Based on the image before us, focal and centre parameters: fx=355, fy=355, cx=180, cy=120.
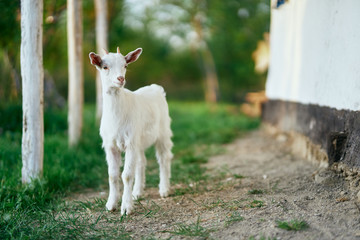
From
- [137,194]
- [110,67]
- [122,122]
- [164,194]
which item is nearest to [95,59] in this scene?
[110,67]

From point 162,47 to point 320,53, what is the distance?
17.8m

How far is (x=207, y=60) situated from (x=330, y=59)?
14818 mm

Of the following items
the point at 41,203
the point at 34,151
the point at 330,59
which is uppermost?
the point at 330,59

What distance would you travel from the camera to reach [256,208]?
3.82 meters

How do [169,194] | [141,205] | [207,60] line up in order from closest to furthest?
[141,205] → [169,194] → [207,60]

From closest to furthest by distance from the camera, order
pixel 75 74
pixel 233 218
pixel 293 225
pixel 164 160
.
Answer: pixel 293 225
pixel 233 218
pixel 164 160
pixel 75 74

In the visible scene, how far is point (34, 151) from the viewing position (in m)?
4.81

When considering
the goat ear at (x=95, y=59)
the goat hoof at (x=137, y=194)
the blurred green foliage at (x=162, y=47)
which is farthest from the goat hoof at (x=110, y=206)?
the blurred green foliage at (x=162, y=47)

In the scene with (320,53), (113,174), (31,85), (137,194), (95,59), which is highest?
(320,53)

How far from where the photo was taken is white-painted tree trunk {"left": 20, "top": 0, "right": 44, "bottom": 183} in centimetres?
471

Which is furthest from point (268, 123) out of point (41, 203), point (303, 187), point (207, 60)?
point (207, 60)

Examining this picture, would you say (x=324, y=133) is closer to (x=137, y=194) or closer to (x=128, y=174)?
(x=137, y=194)

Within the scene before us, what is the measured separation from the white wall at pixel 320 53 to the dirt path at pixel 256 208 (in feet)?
3.54

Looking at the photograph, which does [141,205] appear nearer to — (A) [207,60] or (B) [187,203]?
(B) [187,203]
